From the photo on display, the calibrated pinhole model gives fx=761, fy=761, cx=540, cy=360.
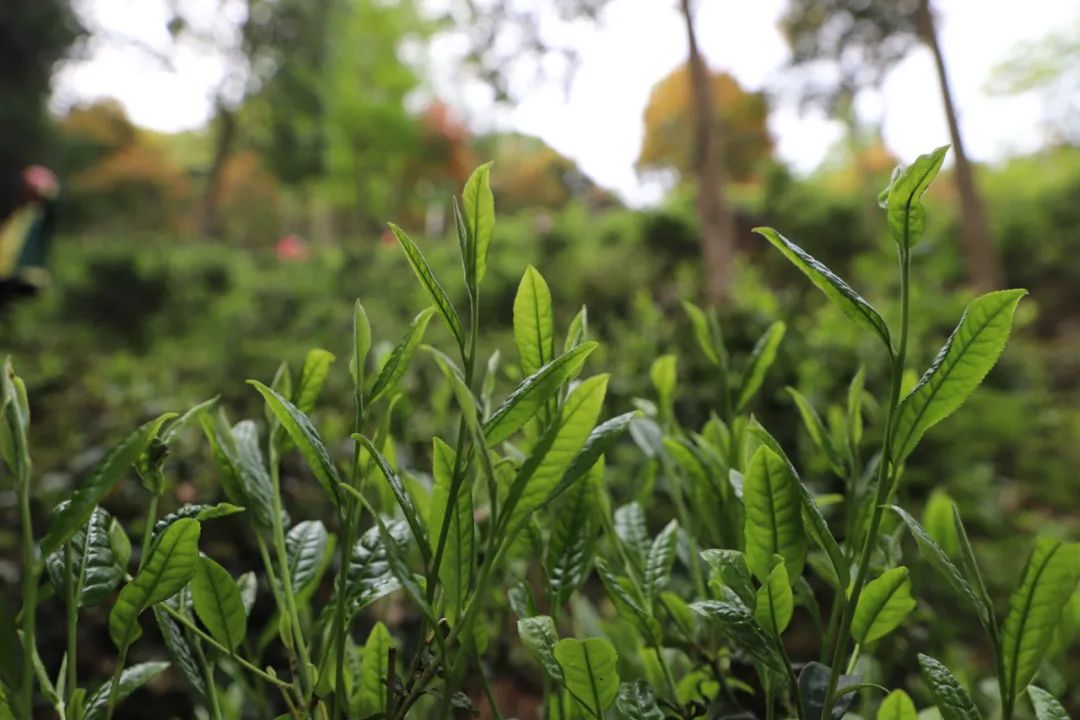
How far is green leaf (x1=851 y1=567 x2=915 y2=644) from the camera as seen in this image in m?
0.46

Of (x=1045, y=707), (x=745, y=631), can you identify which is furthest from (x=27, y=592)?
(x=1045, y=707)

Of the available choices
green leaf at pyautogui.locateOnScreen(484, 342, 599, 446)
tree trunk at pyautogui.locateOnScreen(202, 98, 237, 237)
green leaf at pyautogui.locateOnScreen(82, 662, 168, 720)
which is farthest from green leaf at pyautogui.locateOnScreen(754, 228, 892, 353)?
tree trunk at pyautogui.locateOnScreen(202, 98, 237, 237)

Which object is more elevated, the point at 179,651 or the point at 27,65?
the point at 27,65

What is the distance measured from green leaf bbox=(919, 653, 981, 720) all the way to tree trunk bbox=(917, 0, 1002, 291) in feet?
25.9

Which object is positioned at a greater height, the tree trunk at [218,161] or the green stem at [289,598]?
the tree trunk at [218,161]

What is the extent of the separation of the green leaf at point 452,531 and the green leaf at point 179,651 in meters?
0.19

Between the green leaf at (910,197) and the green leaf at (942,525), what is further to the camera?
the green leaf at (942,525)

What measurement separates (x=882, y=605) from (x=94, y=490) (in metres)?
0.45

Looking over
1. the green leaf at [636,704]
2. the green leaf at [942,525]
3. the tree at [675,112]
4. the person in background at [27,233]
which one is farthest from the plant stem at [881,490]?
the tree at [675,112]

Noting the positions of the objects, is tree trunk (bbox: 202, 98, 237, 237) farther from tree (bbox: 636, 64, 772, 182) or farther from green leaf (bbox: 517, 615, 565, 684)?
green leaf (bbox: 517, 615, 565, 684)

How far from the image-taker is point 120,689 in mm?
512

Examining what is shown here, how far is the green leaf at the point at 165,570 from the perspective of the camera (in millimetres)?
427

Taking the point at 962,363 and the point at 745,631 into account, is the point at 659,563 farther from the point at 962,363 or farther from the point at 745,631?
the point at 962,363

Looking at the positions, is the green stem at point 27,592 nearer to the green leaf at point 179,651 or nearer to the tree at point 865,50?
the green leaf at point 179,651
